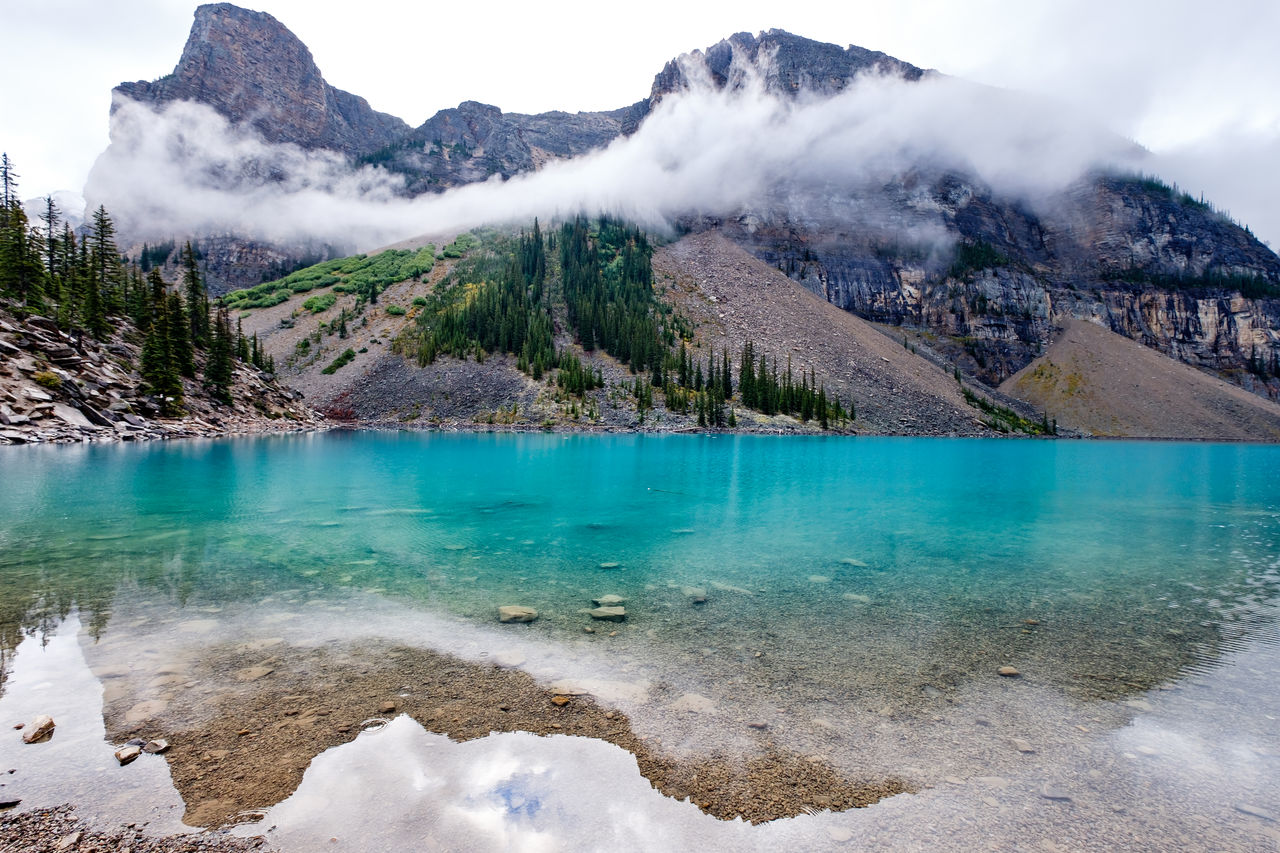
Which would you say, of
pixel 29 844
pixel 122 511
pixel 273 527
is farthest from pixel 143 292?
pixel 29 844

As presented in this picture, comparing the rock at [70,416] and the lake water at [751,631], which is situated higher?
the rock at [70,416]

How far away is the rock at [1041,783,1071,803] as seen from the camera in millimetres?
6160

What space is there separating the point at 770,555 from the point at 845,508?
11520 millimetres

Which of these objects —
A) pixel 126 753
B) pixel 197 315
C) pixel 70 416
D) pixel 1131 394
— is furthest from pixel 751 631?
pixel 1131 394

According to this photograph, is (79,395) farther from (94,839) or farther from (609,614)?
(94,839)

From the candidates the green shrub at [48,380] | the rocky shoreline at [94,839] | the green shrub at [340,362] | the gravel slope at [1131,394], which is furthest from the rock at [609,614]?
the gravel slope at [1131,394]

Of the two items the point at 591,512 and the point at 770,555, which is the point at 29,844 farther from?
the point at 591,512

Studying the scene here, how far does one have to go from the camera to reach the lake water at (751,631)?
604cm

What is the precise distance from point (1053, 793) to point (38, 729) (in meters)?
10.9

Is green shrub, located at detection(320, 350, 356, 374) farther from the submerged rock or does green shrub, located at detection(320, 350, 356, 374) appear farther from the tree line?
the submerged rock

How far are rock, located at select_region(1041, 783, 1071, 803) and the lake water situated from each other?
0.12 ft

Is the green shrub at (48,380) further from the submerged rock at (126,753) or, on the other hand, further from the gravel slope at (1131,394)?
the gravel slope at (1131,394)

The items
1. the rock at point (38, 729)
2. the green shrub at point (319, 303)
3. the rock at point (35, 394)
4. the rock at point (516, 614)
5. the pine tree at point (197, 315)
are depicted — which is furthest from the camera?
the green shrub at point (319, 303)

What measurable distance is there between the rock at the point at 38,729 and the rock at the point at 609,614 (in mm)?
7551
